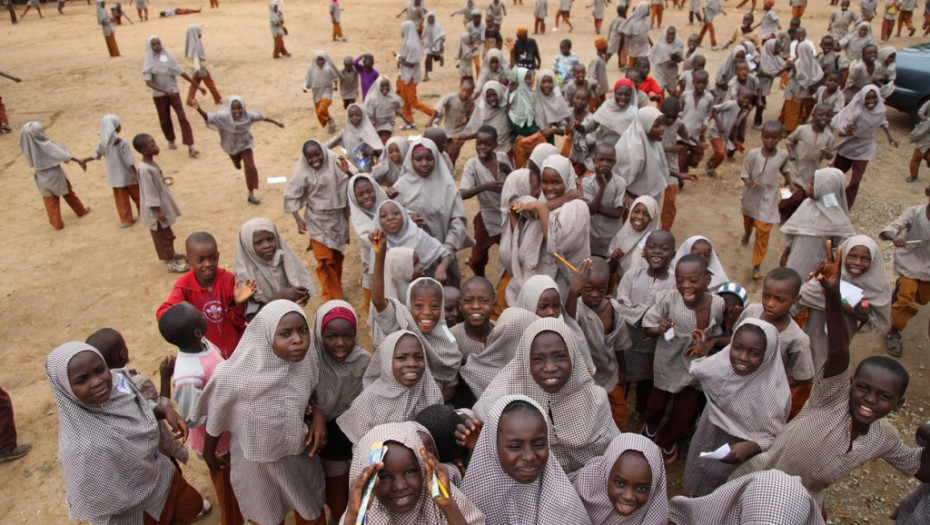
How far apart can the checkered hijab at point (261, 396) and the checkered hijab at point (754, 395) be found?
210 centimetres

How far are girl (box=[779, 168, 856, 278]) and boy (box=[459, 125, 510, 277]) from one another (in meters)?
2.48

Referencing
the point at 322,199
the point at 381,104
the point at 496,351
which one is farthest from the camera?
the point at 381,104

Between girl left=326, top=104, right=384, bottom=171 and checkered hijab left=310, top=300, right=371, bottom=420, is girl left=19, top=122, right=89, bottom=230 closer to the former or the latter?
girl left=326, top=104, right=384, bottom=171

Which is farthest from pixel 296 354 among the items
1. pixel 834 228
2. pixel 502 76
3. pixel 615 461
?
pixel 502 76

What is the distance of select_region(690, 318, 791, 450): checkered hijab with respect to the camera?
3.09m

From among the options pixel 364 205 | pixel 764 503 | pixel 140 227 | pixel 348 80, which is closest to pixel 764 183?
pixel 364 205

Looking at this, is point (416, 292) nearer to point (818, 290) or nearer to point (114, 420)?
point (114, 420)

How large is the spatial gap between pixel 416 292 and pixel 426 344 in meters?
0.33

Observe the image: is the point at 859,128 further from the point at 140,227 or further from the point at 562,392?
the point at 140,227

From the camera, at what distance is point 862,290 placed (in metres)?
4.04

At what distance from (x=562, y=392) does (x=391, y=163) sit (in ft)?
12.2

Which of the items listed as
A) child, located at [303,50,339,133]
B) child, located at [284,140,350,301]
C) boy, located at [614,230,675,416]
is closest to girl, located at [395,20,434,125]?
child, located at [303,50,339,133]

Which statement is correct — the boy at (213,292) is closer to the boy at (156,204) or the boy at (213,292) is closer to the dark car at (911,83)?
the boy at (156,204)

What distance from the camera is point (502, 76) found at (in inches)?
367
